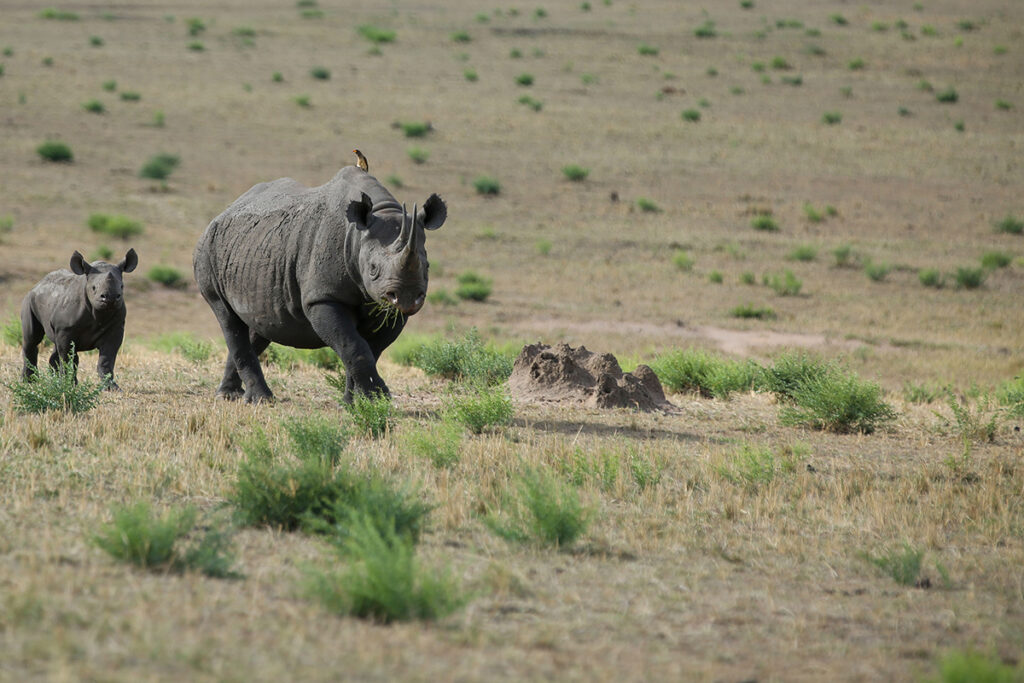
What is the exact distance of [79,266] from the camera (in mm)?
10438

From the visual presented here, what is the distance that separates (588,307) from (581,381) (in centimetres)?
1192

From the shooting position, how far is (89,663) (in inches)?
164

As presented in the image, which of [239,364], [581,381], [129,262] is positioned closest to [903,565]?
[581,381]

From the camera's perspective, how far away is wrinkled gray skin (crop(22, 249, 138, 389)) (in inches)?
409

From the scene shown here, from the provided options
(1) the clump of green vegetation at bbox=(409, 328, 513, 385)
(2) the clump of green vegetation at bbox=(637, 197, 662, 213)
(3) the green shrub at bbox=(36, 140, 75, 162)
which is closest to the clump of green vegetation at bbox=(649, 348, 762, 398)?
(1) the clump of green vegetation at bbox=(409, 328, 513, 385)

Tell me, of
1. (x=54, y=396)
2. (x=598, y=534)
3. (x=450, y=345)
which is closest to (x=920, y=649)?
(x=598, y=534)

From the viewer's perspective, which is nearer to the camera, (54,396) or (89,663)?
(89,663)

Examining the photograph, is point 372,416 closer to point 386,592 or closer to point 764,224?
point 386,592

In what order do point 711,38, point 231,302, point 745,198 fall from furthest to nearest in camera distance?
1. point 711,38
2. point 745,198
3. point 231,302

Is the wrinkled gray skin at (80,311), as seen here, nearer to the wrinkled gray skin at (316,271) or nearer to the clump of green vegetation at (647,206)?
the wrinkled gray skin at (316,271)

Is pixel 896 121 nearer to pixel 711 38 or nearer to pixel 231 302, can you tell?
pixel 711 38

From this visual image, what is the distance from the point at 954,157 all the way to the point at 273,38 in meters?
31.1

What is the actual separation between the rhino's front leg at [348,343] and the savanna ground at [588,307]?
0.36 m

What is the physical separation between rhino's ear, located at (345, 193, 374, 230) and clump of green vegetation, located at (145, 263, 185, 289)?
16.0 meters
